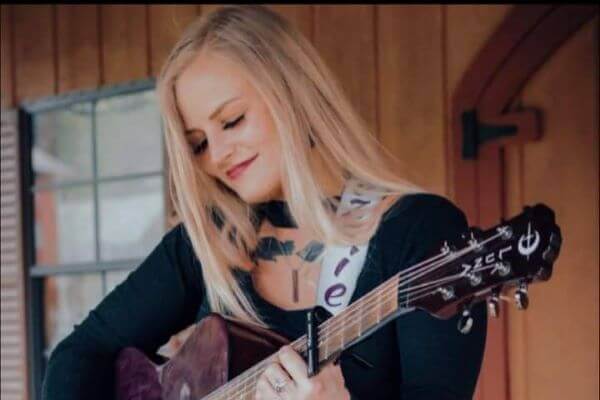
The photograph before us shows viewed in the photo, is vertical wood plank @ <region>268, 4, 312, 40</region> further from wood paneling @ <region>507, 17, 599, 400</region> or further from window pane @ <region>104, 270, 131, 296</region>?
window pane @ <region>104, 270, 131, 296</region>

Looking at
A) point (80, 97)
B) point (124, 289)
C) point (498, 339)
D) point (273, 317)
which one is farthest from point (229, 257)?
point (80, 97)

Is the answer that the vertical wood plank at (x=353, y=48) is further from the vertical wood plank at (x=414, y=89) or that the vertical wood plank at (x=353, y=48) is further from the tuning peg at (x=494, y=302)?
the tuning peg at (x=494, y=302)

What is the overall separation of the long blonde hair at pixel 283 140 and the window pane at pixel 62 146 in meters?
1.37

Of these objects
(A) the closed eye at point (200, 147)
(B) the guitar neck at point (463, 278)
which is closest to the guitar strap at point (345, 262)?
(B) the guitar neck at point (463, 278)

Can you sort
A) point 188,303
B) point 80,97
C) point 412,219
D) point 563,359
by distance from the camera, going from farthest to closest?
point 80,97 < point 563,359 < point 188,303 < point 412,219

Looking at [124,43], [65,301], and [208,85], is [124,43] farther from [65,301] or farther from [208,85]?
[208,85]

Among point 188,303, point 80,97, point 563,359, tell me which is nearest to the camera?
point 188,303

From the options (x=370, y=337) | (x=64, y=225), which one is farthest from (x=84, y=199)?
(x=370, y=337)

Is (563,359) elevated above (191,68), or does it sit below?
below

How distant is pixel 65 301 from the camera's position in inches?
102

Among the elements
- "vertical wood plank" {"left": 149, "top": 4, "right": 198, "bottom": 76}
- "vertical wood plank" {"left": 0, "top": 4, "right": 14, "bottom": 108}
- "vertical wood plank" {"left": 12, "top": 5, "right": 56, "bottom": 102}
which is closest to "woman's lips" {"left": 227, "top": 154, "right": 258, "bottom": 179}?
"vertical wood plank" {"left": 149, "top": 4, "right": 198, "bottom": 76}

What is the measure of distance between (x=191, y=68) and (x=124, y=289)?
1.30ft

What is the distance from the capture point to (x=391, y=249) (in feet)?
3.65

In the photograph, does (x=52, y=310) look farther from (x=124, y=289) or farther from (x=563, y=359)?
(x=563, y=359)
